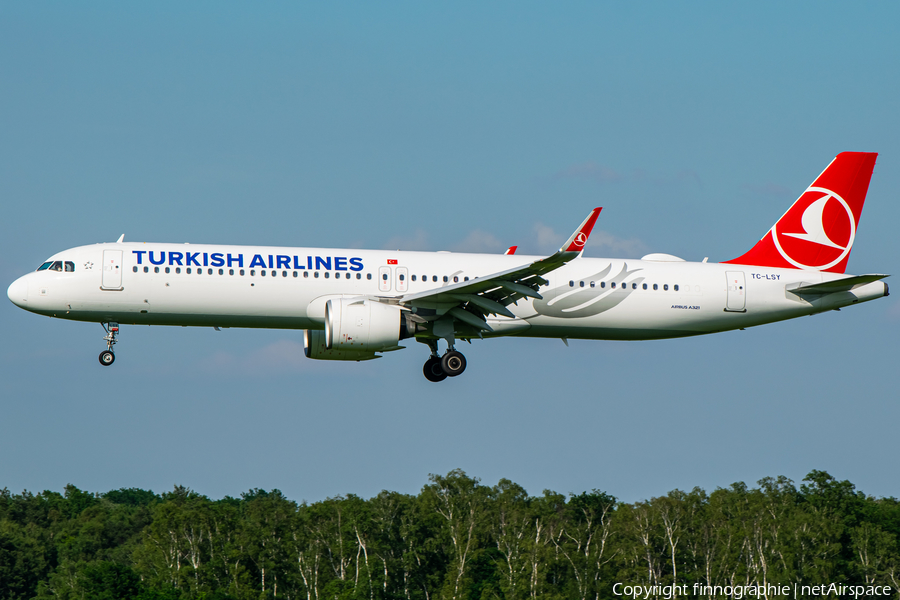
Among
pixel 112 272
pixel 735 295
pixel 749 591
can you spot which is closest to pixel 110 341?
pixel 112 272

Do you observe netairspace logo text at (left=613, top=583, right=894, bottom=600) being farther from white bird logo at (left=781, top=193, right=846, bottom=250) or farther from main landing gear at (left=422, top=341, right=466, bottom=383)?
main landing gear at (left=422, top=341, right=466, bottom=383)

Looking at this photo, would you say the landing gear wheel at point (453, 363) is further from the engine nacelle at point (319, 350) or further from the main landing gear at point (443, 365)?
the engine nacelle at point (319, 350)

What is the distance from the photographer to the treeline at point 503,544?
256 ft

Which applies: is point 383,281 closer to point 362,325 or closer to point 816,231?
point 362,325

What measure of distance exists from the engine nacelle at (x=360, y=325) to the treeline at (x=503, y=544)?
43.0 m

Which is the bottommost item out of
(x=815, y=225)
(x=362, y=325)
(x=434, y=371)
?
(x=434, y=371)

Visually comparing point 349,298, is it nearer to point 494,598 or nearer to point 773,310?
point 773,310

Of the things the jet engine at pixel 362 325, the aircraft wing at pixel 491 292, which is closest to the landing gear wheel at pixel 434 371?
the aircraft wing at pixel 491 292

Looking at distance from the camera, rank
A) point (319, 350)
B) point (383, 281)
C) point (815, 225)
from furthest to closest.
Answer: point (815, 225) → point (319, 350) → point (383, 281)

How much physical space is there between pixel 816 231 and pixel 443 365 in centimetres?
1586

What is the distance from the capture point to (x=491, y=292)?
118 feet

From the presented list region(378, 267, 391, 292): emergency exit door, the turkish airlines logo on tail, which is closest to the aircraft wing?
region(378, 267, 391, 292): emergency exit door

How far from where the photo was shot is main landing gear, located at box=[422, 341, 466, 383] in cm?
3722

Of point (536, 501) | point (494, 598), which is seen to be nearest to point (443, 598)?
point (494, 598)
